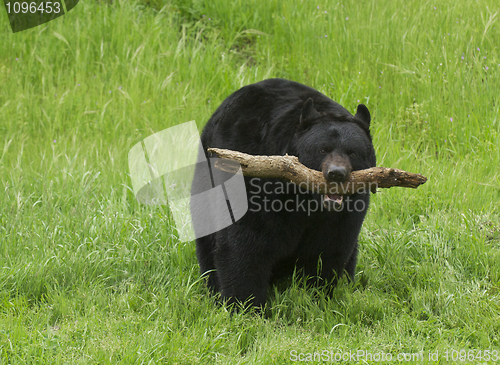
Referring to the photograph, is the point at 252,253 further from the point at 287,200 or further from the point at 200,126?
the point at 200,126

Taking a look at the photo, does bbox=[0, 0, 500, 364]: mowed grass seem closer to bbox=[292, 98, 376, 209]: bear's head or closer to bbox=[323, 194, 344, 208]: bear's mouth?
bbox=[323, 194, 344, 208]: bear's mouth

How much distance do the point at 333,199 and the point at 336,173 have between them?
0.25m

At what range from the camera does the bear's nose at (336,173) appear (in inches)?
113

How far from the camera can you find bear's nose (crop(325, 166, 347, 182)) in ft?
9.38

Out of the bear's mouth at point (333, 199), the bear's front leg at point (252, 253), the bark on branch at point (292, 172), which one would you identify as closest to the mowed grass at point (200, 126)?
the bear's front leg at point (252, 253)

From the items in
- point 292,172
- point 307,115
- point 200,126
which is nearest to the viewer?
point 292,172

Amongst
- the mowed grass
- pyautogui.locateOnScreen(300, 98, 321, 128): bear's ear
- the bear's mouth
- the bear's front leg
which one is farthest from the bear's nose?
the mowed grass

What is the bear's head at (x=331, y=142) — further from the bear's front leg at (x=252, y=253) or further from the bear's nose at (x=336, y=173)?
the bear's front leg at (x=252, y=253)

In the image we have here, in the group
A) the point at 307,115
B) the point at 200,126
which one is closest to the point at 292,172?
the point at 307,115

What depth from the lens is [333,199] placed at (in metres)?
3.06

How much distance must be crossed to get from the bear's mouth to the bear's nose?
168 mm

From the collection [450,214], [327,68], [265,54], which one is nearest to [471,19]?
[327,68]

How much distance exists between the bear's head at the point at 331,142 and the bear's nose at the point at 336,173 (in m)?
0.05

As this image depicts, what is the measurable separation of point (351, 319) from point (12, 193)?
3.30 metres
